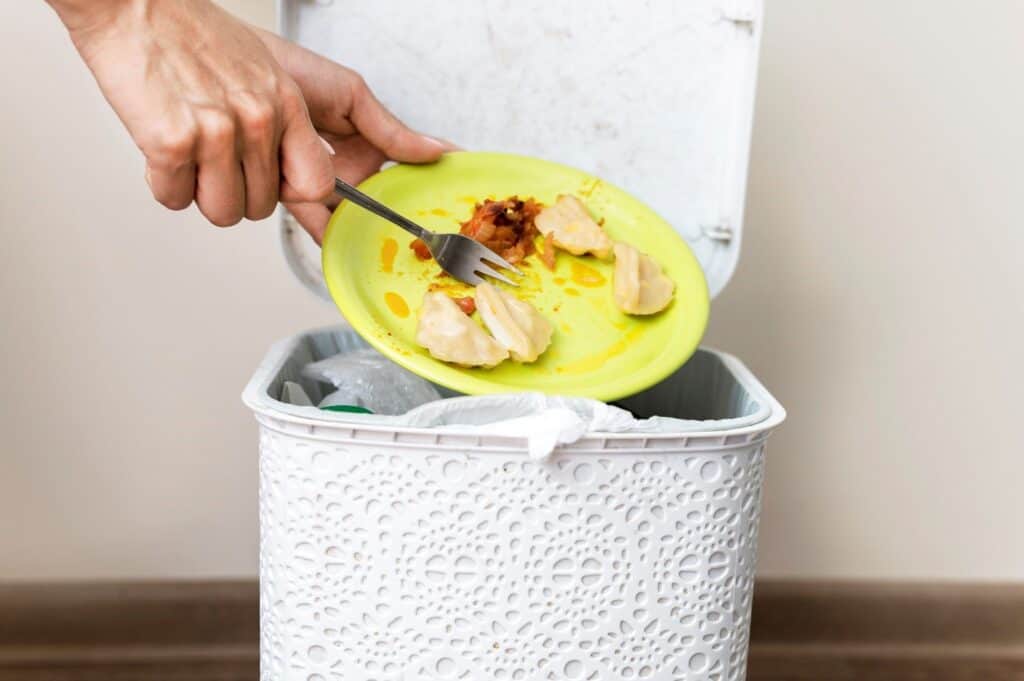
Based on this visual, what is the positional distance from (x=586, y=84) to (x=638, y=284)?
0.73 feet

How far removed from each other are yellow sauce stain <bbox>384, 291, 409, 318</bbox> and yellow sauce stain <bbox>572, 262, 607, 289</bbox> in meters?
0.14

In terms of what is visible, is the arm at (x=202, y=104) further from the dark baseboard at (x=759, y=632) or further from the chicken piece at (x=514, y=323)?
the dark baseboard at (x=759, y=632)

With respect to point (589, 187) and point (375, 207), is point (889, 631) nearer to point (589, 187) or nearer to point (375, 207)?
point (589, 187)

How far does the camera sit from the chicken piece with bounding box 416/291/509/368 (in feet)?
2.35

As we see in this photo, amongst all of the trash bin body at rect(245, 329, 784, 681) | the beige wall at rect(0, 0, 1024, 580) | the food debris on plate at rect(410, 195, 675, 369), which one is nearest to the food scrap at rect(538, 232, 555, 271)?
the food debris on plate at rect(410, 195, 675, 369)

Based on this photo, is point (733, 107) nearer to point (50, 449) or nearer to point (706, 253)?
point (706, 253)

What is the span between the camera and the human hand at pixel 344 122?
83cm

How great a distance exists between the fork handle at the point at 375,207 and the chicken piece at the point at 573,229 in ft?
0.35

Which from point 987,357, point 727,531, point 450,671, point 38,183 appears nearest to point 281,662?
point 450,671

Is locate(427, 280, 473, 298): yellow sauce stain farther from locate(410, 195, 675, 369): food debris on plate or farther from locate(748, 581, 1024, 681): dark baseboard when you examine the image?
locate(748, 581, 1024, 681): dark baseboard

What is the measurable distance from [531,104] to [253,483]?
51cm

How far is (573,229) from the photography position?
0.82 m

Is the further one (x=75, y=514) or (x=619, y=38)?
(x=75, y=514)

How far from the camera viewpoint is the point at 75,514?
1.13m
